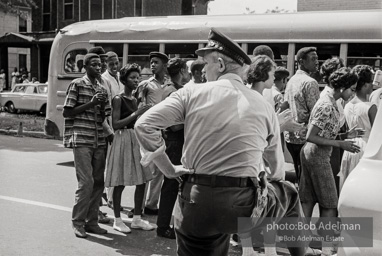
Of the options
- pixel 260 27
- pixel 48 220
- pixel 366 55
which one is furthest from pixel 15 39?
pixel 48 220

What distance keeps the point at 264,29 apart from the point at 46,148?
6.39 metres

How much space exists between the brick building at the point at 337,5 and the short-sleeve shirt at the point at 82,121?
44.4 ft

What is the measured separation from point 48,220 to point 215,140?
398 cm

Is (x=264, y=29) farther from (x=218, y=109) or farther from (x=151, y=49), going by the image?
(x=218, y=109)

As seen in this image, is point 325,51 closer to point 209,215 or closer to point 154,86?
point 154,86

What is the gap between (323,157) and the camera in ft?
18.4

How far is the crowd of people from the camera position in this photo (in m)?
3.46

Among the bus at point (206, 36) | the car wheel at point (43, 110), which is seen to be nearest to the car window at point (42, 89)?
the car wheel at point (43, 110)

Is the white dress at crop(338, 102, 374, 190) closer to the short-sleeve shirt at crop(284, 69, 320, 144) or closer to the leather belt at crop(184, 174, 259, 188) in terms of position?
the short-sleeve shirt at crop(284, 69, 320, 144)

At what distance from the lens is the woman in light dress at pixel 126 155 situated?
6.50 meters

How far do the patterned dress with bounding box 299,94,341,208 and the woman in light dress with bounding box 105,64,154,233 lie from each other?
199cm

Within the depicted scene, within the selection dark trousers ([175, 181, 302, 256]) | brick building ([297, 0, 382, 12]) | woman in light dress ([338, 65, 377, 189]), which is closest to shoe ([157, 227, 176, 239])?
woman in light dress ([338, 65, 377, 189])

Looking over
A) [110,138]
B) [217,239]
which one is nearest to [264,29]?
[110,138]

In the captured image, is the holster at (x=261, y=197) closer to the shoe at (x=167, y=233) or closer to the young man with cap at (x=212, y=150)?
the young man with cap at (x=212, y=150)
